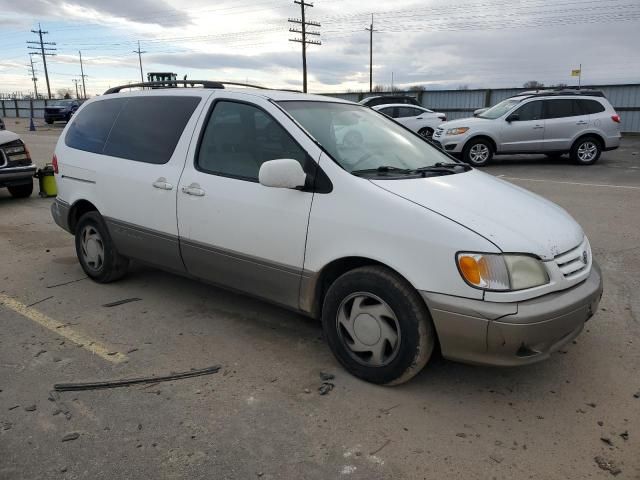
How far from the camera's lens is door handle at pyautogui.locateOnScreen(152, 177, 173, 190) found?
3997 millimetres

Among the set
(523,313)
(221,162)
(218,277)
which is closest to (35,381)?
(218,277)

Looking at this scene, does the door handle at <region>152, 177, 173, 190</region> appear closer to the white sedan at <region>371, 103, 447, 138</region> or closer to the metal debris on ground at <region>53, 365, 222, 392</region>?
the metal debris on ground at <region>53, 365, 222, 392</region>

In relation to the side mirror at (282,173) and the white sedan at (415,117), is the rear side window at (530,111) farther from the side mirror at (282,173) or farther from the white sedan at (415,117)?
the side mirror at (282,173)

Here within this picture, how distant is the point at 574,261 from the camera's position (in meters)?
3.03

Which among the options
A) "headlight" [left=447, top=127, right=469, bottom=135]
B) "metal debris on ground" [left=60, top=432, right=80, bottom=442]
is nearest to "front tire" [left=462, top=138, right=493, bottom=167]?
"headlight" [left=447, top=127, right=469, bottom=135]

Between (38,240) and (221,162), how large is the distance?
4.00 meters

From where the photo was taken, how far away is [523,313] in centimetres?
267

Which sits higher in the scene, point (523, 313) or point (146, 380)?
point (523, 313)

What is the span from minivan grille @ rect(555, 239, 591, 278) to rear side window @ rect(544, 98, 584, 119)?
11685 mm

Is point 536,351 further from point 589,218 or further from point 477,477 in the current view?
point 589,218

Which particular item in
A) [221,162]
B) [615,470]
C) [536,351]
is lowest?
[615,470]

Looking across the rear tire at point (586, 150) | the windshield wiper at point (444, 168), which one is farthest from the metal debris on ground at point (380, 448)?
the rear tire at point (586, 150)

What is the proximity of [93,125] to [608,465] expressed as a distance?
4.64 meters

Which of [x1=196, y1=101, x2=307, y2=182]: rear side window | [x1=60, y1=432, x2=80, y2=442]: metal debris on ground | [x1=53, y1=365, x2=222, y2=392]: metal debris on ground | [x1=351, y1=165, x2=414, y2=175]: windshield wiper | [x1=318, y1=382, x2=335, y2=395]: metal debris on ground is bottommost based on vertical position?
[x1=318, y1=382, x2=335, y2=395]: metal debris on ground
